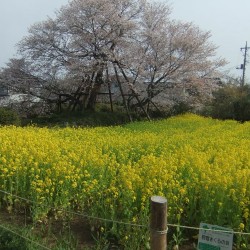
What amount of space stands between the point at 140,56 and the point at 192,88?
12.9 feet

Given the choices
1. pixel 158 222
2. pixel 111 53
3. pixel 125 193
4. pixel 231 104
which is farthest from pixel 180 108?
pixel 158 222

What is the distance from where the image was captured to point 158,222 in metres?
3.06

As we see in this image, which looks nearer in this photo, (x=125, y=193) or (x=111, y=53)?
(x=125, y=193)

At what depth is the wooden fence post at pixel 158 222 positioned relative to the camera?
303 cm

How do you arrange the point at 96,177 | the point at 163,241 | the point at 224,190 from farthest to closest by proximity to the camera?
the point at 96,177 < the point at 224,190 < the point at 163,241

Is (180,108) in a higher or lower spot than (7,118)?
higher

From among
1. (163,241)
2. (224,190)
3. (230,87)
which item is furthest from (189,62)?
(163,241)

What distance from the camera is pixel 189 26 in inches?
985

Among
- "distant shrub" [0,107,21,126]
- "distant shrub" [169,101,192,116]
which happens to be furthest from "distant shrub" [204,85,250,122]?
"distant shrub" [0,107,21,126]

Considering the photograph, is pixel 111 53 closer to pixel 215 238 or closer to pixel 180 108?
pixel 180 108

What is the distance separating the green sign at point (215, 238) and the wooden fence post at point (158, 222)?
287mm

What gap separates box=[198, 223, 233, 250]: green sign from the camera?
9.32ft

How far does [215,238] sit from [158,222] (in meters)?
0.43

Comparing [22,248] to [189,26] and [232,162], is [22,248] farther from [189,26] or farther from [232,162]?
[189,26]
